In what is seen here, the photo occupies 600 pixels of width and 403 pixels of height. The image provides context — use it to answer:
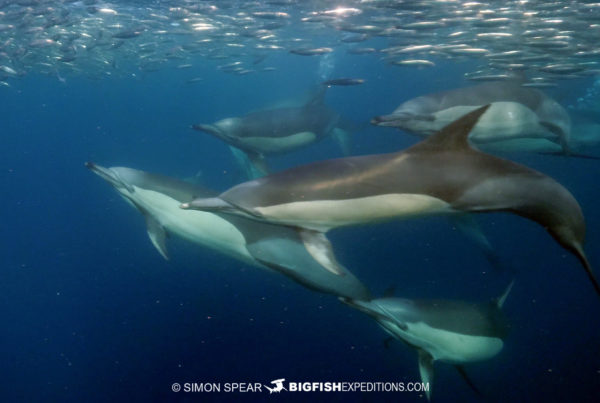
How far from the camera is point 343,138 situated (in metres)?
14.0

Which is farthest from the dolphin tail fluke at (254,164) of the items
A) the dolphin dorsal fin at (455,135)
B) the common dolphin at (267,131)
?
the dolphin dorsal fin at (455,135)

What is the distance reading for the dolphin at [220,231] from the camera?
5.32m

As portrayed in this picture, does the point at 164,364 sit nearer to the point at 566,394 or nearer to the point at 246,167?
the point at 246,167

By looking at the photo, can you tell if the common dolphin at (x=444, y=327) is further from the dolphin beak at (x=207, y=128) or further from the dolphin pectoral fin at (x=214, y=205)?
the dolphin beak at (x=207, y=128)

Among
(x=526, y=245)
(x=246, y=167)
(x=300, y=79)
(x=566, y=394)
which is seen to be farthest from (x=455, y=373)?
(x=300, y=79)

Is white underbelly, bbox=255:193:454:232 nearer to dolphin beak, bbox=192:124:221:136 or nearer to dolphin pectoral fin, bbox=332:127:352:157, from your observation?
dolphin beak, bbox=192:124:221:136

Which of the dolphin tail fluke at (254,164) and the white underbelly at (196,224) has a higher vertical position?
the white underbelly at (196,224)

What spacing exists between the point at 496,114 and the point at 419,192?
15.6ft

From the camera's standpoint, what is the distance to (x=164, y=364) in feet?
37.6

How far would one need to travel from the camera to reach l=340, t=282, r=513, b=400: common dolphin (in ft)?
18.5

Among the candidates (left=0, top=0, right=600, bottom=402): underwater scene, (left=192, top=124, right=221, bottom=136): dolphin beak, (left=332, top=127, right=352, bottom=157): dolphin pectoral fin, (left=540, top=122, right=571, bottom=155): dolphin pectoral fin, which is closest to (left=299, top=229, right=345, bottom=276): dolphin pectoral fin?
(left=0, top=0, right=600, bottom=402): underwater scene

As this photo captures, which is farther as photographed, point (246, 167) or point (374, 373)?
point (246, 167)

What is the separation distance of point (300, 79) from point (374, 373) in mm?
76964

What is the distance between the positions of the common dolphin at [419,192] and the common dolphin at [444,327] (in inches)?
95.2
